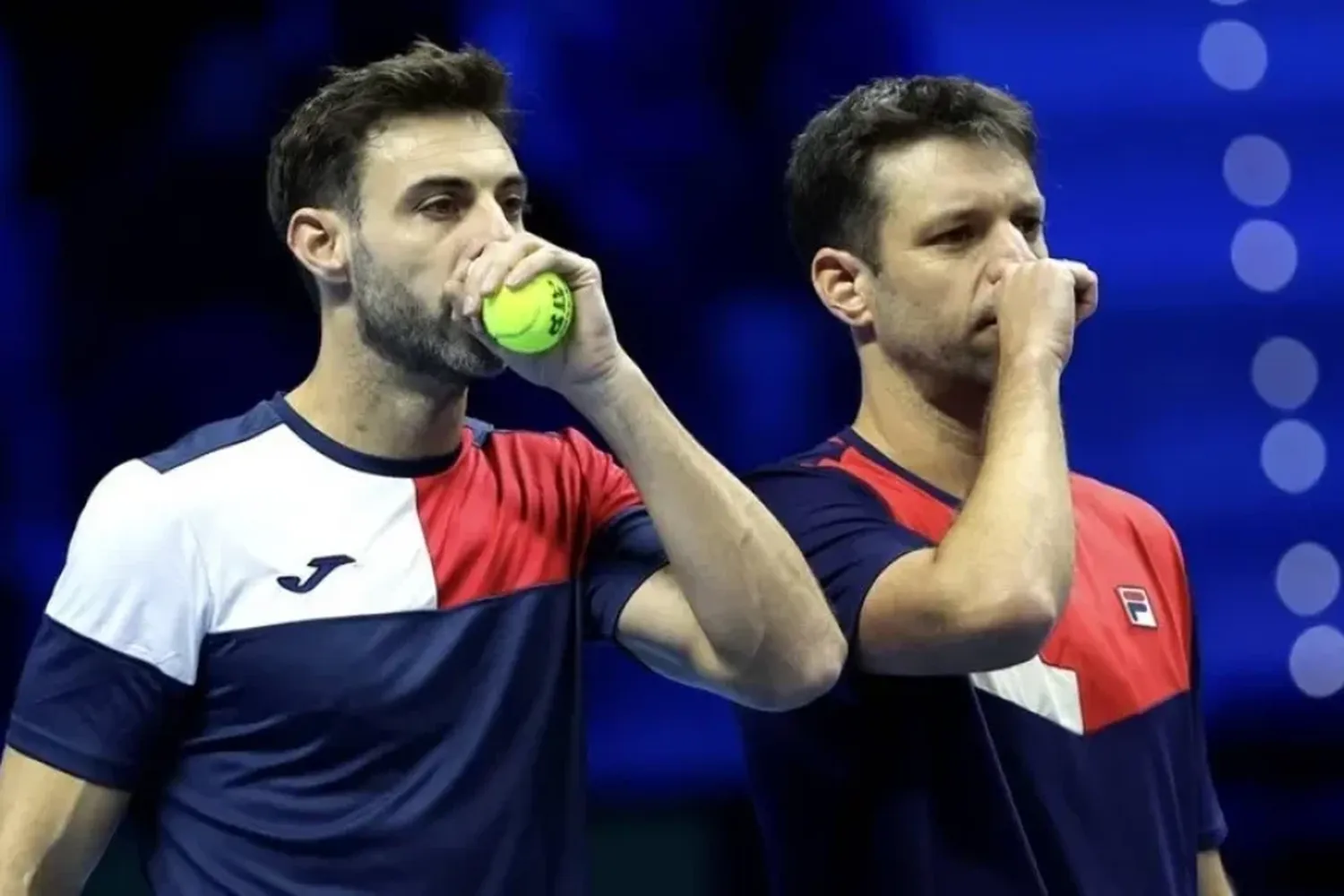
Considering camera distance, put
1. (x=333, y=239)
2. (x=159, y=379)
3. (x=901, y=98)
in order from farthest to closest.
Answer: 1. (x=159, y=379)
2. (x=901, y=98)
3. (x=333, y=239)

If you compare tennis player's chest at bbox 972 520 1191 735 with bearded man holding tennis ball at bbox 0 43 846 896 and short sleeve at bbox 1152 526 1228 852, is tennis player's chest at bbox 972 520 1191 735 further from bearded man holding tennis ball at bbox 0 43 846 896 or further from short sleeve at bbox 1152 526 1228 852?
bearded man holding tennis ball at bbox 0 43 846 896

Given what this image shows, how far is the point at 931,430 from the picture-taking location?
1690 millimetres

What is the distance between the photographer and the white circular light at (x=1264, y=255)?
249 cm

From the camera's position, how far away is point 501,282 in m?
1.44

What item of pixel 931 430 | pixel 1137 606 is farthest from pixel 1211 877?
pixel 931 430

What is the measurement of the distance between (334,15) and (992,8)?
0.89m

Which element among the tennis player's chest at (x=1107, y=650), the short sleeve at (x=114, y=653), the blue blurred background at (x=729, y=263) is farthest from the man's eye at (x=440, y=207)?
the blue blurred background at (x=729, y=263)

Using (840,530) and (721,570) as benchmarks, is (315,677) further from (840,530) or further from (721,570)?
(840,530)

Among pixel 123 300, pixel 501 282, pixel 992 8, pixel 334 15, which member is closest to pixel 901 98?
pixel 501 282

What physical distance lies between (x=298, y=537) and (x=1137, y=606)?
0.75m

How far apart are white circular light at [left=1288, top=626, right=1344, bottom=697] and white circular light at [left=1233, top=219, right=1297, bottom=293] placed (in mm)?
473

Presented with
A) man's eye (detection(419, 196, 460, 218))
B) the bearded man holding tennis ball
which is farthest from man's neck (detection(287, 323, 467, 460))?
man's eye (detection(419, 196, 460, 218))

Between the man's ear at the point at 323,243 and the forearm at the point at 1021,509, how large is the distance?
584mm

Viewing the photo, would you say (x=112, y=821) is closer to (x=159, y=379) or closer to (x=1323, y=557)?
(x=159, y=379)
